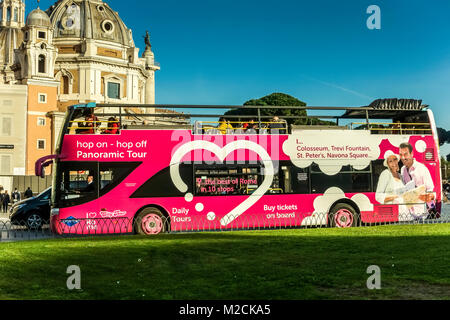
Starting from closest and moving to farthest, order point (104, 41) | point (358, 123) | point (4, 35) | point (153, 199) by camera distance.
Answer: point (153, 199) < point (358, 123) < point (104, 41) < point (4, 35)

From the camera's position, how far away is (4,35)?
107 meters

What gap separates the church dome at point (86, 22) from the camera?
84.6 m

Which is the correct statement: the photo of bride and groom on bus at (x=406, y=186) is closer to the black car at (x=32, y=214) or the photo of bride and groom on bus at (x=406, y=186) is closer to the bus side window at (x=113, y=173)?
the bus side window at (x=113, y=173)

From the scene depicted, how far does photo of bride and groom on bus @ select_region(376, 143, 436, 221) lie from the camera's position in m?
18.0

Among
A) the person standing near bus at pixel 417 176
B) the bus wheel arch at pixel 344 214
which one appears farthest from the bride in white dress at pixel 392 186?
the bus wheel arch at pixel 344 214

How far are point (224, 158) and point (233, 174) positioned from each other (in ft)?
2.16

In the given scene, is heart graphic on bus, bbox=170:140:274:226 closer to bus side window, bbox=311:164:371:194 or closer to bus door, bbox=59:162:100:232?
bus side window, bbox=311:164:371:194

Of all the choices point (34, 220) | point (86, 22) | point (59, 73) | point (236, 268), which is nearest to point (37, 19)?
point (59, 73)

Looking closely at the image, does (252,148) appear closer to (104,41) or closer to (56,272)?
(56,272)

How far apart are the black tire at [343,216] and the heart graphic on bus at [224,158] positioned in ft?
8.48

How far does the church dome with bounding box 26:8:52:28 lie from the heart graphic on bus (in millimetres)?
66941

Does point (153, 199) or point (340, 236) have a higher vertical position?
point (153, 199)
